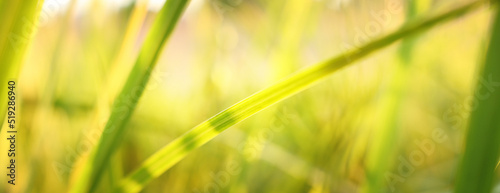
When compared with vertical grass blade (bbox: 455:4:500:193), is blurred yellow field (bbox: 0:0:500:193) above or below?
above

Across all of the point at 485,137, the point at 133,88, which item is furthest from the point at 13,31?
the point at 485,137

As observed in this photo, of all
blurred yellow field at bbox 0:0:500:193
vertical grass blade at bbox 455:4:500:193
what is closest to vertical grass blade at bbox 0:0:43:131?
blurred yellow field at bbox 0:0:500:193

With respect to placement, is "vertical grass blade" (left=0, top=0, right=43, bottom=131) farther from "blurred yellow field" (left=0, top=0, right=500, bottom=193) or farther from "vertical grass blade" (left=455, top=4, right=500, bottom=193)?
"vertical grass blade" (left=455, top=4, right=500, bottom=193)

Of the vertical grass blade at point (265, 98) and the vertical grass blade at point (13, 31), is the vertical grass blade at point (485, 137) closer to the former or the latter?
the vertical grass blade at point (265, 98)

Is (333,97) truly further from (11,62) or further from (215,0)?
(11,62)

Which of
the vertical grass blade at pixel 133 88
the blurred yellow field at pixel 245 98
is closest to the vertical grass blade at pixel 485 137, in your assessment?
the blurred yellow field at pixel 245 98

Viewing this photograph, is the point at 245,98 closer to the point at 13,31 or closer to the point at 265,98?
the point at 265,98

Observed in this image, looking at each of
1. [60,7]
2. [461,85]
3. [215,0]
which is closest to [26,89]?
[60,7]
